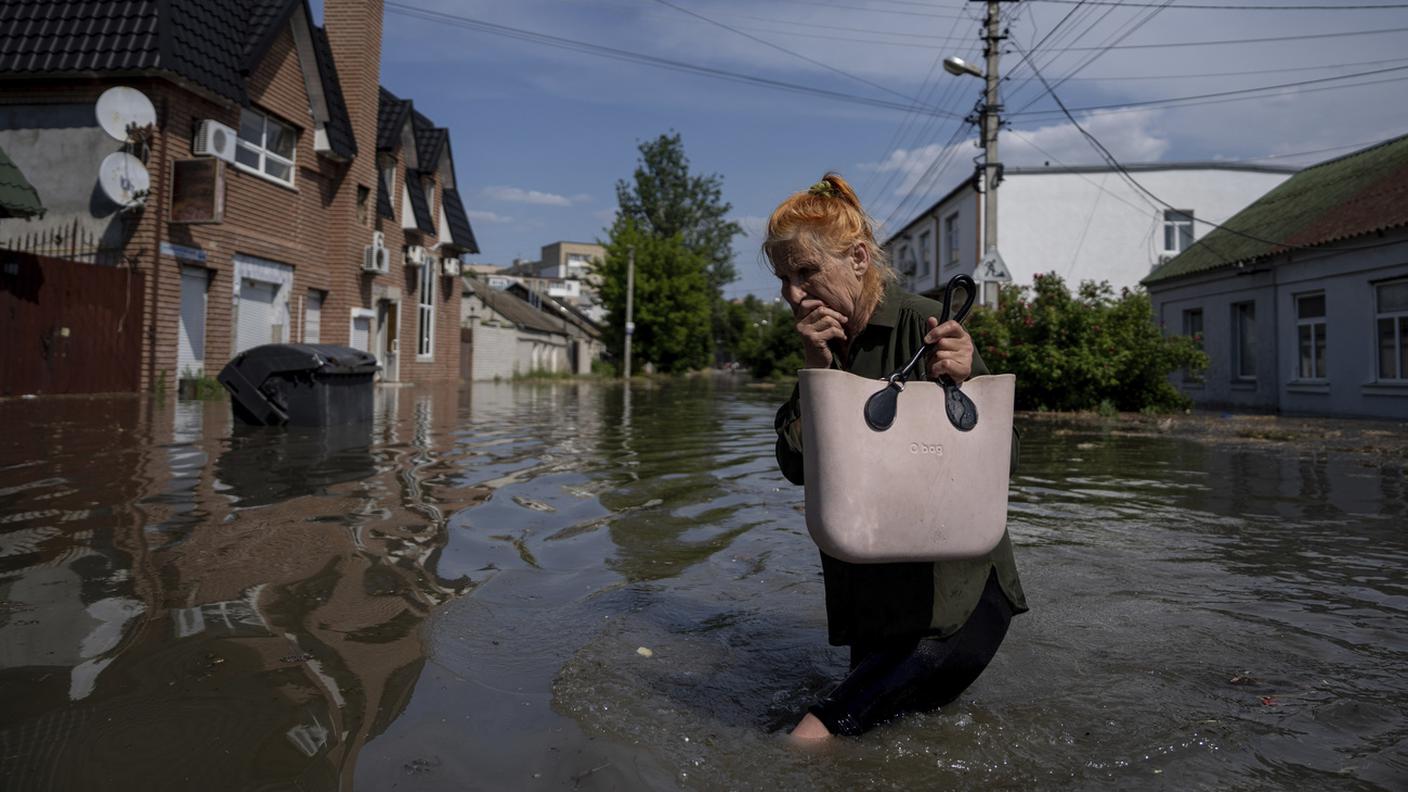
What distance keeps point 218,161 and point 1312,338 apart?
2144cm

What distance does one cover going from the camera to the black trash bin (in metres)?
10.4

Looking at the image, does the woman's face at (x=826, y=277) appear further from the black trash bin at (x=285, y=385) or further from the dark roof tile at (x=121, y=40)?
the dark roof tile at (x=121, y=40)

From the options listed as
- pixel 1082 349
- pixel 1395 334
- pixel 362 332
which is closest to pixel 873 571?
→ pixel 1082 349

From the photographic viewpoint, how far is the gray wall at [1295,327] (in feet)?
54.8

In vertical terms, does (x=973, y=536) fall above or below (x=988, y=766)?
above

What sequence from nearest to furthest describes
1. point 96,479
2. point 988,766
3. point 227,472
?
point 988,766 < point 96,479 < point 227,472

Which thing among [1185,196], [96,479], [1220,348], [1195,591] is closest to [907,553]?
[1195,591]

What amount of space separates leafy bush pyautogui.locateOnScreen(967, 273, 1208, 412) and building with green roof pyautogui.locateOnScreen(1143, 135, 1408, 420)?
4.32ft

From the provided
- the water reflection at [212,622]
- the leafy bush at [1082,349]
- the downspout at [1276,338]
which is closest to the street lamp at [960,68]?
the leafy bush at [1082,349]

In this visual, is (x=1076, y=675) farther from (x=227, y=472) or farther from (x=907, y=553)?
(x=227, y=472)

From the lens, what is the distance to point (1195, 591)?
4.00 meters

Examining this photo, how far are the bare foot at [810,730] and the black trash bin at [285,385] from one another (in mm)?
9358

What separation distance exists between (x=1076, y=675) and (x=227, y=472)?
6.27 metres

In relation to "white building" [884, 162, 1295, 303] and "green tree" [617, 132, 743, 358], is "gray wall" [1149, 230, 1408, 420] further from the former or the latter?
"green tree" [617, 132, 743, 358]
